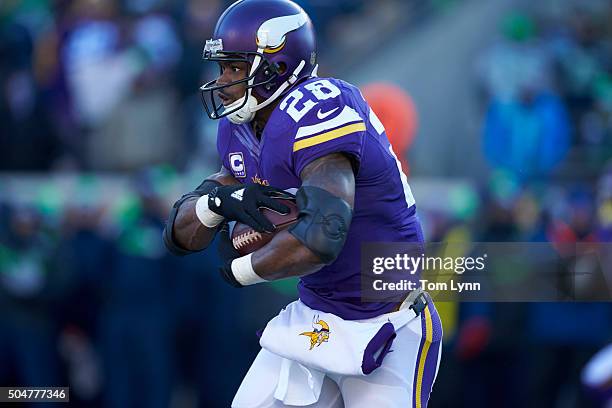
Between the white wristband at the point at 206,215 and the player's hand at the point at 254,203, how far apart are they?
18 cm

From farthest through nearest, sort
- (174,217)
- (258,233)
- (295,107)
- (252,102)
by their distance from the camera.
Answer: (174,217) → (252,102) → (258,233) → (295,107)

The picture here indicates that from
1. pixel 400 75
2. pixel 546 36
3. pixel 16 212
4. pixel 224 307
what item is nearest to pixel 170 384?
pixel 224 307

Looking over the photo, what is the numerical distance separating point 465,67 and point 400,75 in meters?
0.51

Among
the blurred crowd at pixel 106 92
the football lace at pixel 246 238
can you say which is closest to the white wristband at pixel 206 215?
the football lace at pixel 246 238

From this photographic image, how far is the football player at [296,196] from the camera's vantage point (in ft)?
12.7

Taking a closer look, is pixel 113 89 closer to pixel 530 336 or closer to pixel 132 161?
pixel 132 161

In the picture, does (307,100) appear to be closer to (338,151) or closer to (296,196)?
(338,151)

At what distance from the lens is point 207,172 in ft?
Answer: 29.1

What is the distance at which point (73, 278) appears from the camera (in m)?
8.59

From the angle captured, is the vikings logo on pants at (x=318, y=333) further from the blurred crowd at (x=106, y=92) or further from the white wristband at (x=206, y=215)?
the blurred crowd at (x=106, y=92)

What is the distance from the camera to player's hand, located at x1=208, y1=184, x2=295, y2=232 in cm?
390

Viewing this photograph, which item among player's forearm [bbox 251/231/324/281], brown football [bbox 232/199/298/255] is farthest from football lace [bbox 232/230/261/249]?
player's forearm [bbox 251/231/324/281]

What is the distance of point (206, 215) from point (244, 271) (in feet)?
1.36

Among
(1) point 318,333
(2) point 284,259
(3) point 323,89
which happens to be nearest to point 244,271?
(2) point 284,259
